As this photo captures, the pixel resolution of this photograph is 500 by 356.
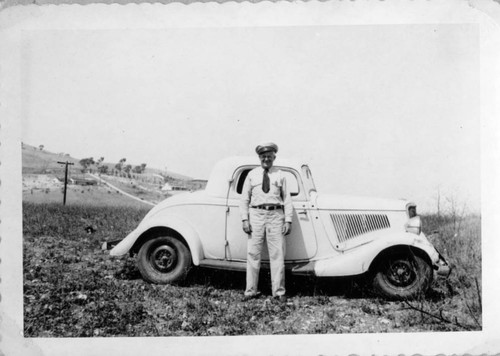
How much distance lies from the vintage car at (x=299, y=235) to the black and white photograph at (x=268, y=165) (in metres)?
0.02

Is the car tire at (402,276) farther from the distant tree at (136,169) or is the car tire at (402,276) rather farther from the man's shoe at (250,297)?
the distant tree at (136,169)

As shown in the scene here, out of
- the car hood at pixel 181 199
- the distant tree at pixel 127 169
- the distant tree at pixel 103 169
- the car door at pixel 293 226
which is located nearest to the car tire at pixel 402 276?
the car door at pixel 293 226

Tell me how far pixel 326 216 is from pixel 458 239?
4.65 feet

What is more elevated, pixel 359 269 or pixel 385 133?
pixel 385 133

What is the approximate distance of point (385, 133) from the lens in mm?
4594

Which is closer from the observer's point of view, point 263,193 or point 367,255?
point 367,255

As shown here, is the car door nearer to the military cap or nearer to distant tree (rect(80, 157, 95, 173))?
the military cap

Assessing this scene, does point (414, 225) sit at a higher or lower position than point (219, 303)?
higher

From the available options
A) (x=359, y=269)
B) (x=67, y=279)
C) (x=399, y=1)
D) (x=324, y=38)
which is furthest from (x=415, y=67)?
(x=67, y=279)

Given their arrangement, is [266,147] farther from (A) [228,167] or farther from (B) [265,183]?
(A) [228,167]

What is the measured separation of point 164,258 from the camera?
15.4 feet

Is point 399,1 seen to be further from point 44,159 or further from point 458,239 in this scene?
point 44,159

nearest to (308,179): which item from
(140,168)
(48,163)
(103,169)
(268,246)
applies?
(268,246)

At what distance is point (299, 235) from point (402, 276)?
1035 mm
